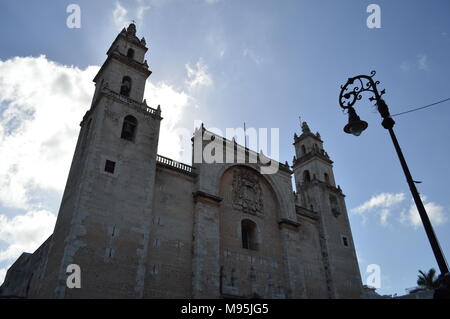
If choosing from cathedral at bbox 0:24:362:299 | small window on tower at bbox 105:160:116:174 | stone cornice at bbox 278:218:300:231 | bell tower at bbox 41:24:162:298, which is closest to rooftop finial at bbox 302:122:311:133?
cathedral at bbox 0:24:362:299

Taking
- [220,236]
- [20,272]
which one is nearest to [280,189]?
[220,236]

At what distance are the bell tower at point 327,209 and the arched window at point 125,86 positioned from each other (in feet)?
59.8

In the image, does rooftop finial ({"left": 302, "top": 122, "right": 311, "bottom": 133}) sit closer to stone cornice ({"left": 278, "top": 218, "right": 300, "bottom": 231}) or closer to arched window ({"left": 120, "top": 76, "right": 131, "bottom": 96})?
stone cornice ({"left": 278, "top": 218, "right": 300, "bottom": 231})

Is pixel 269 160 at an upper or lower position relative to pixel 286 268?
upper

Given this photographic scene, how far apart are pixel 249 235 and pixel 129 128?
38.1 ft

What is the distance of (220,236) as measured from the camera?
22.5 m

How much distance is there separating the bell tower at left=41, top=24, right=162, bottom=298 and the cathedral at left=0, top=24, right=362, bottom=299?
6 cm

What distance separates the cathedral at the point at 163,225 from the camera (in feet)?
56.5

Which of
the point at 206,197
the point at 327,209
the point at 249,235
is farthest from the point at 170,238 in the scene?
the point at 327,209

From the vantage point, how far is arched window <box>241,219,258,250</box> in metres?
24.7

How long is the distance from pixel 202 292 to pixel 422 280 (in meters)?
29.7

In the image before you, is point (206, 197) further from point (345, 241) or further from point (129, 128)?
point (345, 241)
